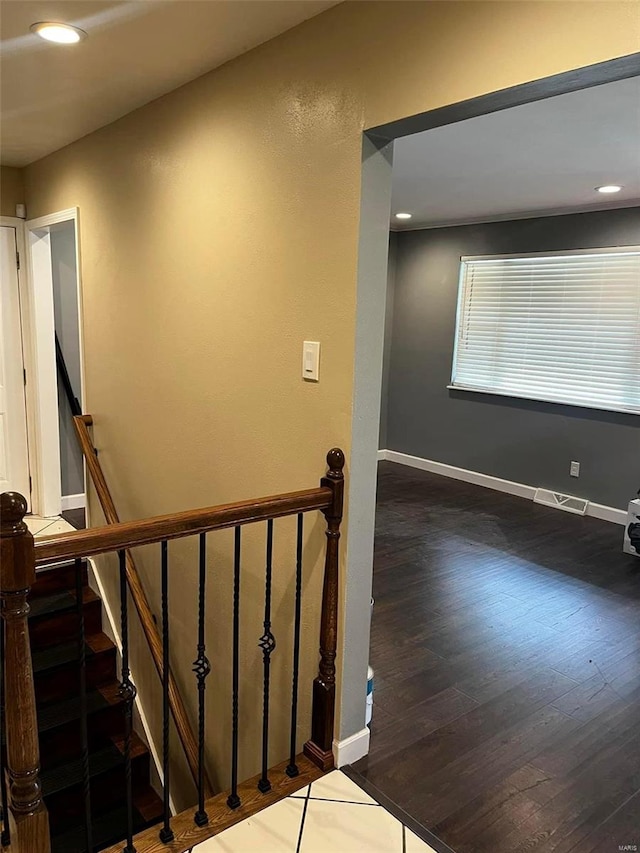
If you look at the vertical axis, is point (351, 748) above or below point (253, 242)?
below

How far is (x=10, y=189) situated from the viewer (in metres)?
4.32

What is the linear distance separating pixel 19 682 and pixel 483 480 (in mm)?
5155

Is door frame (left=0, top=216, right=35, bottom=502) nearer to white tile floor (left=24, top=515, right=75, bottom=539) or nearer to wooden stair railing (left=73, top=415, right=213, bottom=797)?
white tile floor (left=24, top=515, right=75, bottom=539)

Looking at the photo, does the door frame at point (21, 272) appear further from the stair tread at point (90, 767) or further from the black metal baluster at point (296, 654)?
the black metal baluster at point (296, 654)

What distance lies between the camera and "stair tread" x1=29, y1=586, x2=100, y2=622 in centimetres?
371

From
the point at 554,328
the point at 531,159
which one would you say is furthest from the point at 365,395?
the point at 554,328

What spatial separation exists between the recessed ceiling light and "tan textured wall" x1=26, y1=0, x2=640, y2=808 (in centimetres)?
51

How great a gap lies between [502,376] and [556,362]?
57 cm

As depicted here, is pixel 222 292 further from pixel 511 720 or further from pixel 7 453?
pixel 7 453

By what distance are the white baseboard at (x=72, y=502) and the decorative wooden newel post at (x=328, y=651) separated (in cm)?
351

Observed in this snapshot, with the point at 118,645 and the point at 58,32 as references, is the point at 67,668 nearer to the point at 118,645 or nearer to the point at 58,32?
the point at 118,645

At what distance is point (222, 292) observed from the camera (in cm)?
249

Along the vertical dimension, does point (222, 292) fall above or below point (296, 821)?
above

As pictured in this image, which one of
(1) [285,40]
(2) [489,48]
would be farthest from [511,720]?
(1) [285,40]
